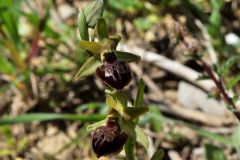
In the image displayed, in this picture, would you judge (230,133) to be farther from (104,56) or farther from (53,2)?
(53,2)

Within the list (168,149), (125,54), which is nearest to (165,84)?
(168,149)

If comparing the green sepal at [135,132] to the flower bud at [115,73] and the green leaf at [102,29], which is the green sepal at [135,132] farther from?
the green leaf at [102,29]

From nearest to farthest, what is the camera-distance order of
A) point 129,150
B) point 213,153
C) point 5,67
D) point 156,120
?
point 129,150, point 213,153, point 156,120, point 5,67

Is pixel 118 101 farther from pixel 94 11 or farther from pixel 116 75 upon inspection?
pixel 94 11

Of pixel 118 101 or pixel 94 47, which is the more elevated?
pixel 94 47

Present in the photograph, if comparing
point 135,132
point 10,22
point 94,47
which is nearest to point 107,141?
point 135,132

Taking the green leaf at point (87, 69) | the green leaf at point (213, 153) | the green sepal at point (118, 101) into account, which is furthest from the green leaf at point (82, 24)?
the green leaf at point (213, 153)
